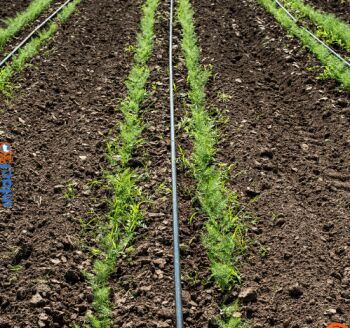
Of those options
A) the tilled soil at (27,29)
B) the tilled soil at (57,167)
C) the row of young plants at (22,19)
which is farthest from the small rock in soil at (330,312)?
the row of young plants at (22,19)

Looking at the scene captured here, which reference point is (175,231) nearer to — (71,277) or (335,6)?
(71,277)

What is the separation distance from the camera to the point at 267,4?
11.6 m

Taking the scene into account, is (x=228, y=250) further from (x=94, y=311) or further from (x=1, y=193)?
(x=1, y=193)

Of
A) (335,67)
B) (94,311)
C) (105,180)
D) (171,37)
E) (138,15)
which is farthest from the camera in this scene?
(138,15)

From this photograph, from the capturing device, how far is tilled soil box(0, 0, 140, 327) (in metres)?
4.00

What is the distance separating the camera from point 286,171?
563 cm

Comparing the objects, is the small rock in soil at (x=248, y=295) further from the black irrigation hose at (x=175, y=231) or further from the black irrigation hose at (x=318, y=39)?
the black irrigation hose at (x=318, y=39)

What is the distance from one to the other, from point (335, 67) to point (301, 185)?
3398mm

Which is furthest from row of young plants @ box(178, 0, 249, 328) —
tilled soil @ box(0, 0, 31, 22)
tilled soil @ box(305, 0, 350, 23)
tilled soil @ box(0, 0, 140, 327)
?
tilled soil @ box(0, 0, 31, 22)

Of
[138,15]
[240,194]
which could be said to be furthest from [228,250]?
[138,15]

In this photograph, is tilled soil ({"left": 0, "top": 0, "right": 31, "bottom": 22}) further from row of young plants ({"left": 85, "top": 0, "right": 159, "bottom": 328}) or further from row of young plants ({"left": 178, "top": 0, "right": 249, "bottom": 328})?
row of young plants ({"left": 178, "top": 0, "right": 249, "bottom": 328})

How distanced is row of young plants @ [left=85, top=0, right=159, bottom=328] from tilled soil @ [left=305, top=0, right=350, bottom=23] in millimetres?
5987

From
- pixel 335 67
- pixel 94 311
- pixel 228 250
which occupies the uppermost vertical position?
pixel 94 311

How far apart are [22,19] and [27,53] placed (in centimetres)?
250
